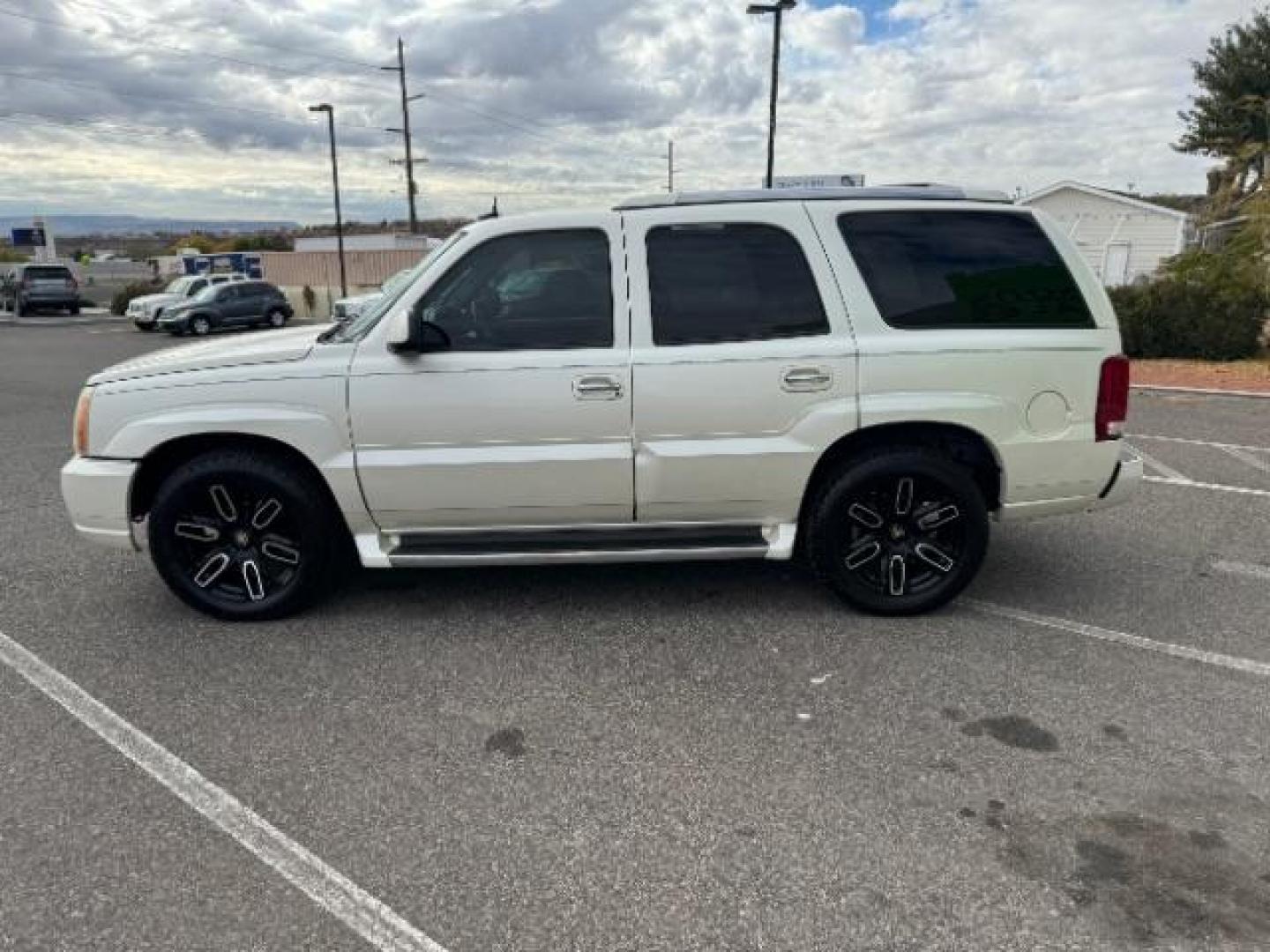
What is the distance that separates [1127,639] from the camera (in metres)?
4.12

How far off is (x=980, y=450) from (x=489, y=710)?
2537mm

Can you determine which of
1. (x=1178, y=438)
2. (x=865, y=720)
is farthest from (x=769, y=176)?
(x=865, y=720)

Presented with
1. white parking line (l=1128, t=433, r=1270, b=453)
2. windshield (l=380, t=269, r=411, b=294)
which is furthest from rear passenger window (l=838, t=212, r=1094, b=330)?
white parking line (l=1128, t=433, r=1270, b=453)

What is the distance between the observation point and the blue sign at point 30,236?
47678mm

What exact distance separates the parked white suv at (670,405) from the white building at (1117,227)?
29.1 m

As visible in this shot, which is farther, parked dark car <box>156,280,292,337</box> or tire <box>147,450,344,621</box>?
parked dark car <box>156,280,292,337</box>

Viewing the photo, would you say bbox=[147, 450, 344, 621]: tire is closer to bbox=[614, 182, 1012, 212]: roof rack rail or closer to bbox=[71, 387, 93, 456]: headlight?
bbox=[71, 387, 93, 456]: headlight

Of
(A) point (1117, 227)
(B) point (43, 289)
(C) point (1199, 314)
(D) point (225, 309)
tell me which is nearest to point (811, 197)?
(C) point (1199, 314)

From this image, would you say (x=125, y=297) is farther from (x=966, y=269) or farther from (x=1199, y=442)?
(x=966, y=269)

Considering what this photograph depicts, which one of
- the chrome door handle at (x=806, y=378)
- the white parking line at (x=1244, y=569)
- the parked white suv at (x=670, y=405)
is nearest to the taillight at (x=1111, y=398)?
the parked white suv at (x=670, y=405)

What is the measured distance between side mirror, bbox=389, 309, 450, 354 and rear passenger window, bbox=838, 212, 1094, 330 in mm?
1874

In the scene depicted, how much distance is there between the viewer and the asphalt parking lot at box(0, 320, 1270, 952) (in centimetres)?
245

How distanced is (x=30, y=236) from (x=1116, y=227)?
52919mm

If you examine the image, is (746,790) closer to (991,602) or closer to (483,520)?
(483,520)
